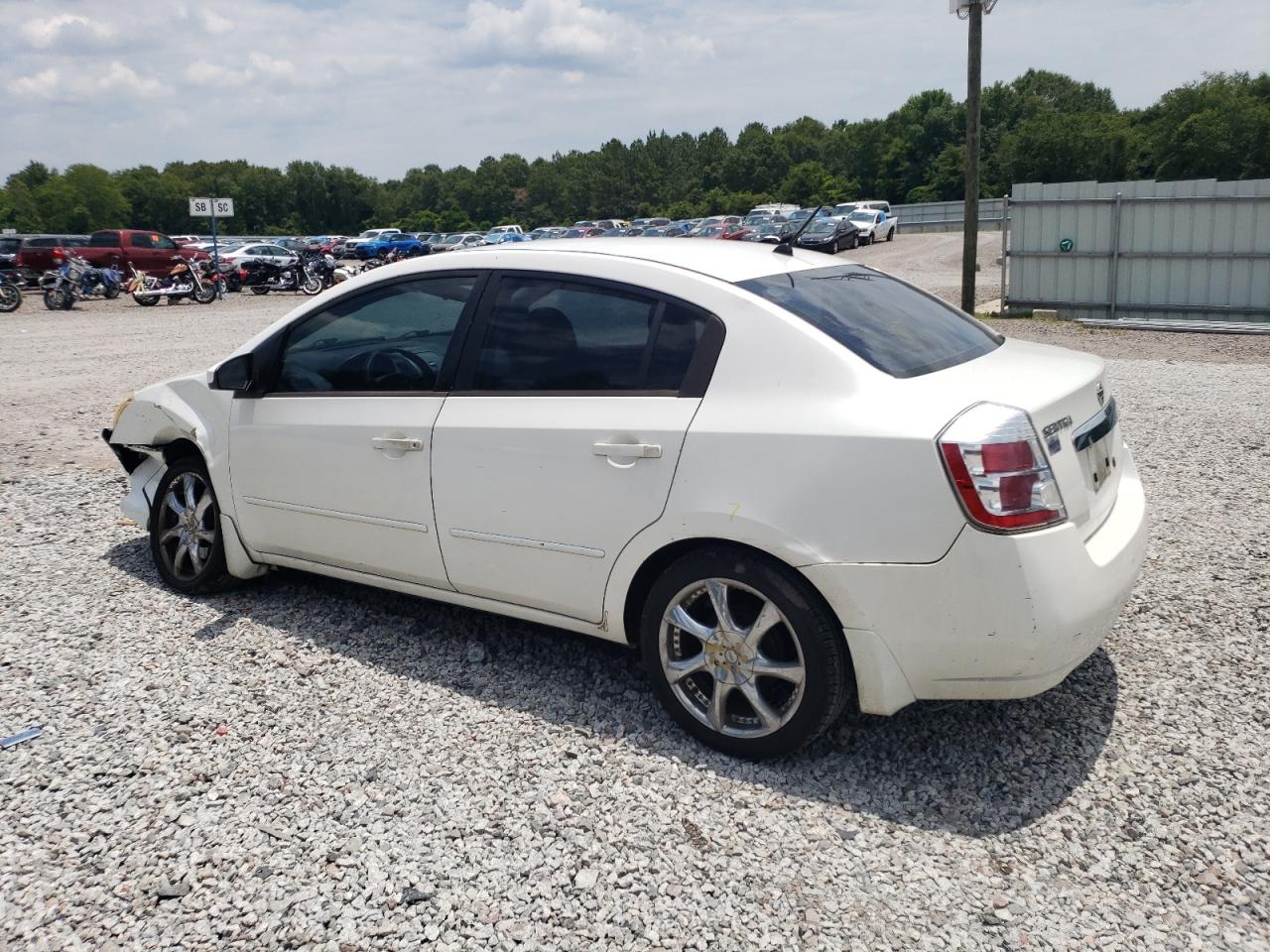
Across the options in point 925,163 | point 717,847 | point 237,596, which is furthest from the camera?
point 925,163

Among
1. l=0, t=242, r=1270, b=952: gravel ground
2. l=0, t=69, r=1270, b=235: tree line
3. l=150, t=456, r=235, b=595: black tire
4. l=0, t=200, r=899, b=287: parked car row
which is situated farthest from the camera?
l=0, t=69, r=1270, b=235: tree line

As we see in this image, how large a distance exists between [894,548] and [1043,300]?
16535 millimetres

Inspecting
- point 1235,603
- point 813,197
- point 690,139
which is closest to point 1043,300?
point 1235,603

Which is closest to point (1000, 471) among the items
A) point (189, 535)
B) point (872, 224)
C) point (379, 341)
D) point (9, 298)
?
point (379, 341)

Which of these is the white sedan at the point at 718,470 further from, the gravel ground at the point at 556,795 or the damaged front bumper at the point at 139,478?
the damaged front bumper at the point at 139,478

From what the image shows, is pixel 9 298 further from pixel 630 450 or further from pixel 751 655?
pixel 751 655

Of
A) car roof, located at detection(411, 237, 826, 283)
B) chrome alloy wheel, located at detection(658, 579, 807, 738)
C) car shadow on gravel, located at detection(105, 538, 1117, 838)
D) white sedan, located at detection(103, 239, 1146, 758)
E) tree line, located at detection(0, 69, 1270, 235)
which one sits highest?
tree line, located at detection(0, 69, 1270, 235)

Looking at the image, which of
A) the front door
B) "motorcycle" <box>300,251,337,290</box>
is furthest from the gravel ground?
"motorcycle" <box>300,251,337,290</box>

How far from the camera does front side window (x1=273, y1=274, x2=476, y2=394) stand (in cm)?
414

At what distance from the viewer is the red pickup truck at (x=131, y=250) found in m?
31.4

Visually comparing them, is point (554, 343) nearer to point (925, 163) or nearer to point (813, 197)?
Result: point (813, 197)

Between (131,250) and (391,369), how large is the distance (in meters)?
31.7

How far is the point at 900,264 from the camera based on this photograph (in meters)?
36.1

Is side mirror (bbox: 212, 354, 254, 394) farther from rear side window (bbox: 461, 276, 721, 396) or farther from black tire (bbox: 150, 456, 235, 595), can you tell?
rear side window (bbox: 461, 276, 721, 396)
